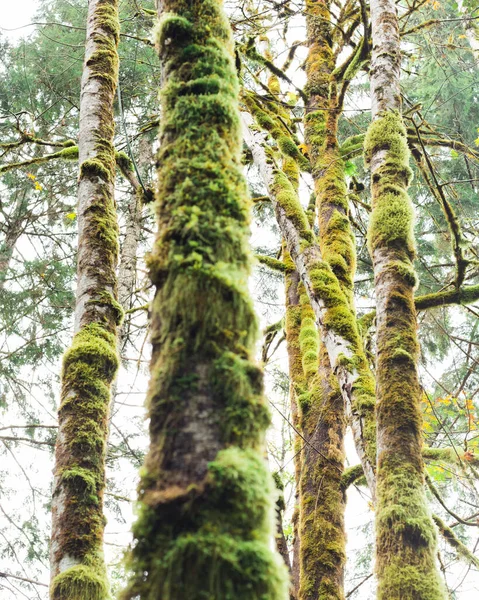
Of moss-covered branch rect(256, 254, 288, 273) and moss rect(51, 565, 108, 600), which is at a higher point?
moss-covered branch rect(256, 254, 288, 273)

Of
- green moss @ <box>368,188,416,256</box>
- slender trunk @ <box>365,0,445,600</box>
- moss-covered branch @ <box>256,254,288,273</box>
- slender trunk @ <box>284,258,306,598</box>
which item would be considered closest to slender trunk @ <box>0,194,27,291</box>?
moss-covered branch @ <box>256,254,288,273</box>

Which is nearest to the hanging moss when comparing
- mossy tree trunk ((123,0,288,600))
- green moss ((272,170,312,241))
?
green moss ((272,170,312,241))

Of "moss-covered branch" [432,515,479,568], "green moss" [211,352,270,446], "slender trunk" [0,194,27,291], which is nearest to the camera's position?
"green moss" [211,352,270,446]

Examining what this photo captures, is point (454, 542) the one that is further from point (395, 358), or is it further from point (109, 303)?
point (109, 303)

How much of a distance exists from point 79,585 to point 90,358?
1119 millimetres

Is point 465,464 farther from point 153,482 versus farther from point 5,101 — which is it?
point 5,101

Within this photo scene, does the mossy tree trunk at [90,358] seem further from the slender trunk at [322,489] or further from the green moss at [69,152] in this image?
the slender trunk at [322,489]

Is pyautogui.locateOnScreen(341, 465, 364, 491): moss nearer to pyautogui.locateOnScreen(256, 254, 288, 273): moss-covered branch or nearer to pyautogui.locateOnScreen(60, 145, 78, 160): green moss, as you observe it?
pyautogui.locateOnScreen(256, 254, 288, 273): moss-covered branch

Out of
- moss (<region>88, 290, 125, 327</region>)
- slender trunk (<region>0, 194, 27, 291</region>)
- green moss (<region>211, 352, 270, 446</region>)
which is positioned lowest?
green moss (<region>211, 352, 270, 446</region>)

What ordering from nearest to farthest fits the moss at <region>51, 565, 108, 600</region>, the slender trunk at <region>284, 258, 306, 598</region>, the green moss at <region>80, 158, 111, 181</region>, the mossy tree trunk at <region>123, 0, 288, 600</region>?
the mossy tree trunk at <region>123, 0, 288, 600</region> < the moss at <region>51, 565, 108, 600</region> < the green moss at <region>80, 158, 111, 181</region> < the slender trunk at <region>284, 258, 306, 598</region>

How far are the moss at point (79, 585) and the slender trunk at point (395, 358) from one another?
118 centimetres

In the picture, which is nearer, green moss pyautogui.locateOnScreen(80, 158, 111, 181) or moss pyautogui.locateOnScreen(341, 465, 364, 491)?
green moss pyautogui.locateOnScreen(80, 158, 111, 181)

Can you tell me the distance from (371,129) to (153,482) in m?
Answer: 3.14

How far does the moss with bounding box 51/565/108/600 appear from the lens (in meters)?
2.27
